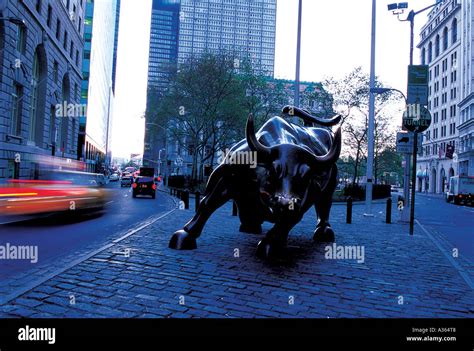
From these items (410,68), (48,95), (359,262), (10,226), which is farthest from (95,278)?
(48,95)

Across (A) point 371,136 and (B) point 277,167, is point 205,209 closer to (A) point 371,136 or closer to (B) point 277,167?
(B) point 277,167

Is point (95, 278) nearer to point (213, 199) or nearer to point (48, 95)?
point (213, 199)

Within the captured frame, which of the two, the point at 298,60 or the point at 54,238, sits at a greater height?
the point at 298,60

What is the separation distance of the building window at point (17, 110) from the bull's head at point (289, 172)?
27.6 metres

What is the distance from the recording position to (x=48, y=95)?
33.8 metres

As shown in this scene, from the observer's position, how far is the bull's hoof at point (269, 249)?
577cm

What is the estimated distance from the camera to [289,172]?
218 inches

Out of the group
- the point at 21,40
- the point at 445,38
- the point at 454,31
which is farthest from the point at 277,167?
the point at 445,38

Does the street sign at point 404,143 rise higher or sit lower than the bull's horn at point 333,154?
higher

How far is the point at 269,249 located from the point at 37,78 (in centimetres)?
3411

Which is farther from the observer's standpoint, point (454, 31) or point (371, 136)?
point (454, 31)

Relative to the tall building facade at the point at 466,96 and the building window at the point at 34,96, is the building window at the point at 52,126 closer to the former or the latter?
the building window at the point at 34,96

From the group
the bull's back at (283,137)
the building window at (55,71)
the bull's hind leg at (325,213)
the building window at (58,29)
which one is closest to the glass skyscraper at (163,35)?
the building window at (58,29)

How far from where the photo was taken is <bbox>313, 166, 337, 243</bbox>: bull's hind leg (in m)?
8.60
